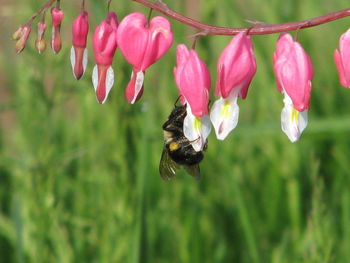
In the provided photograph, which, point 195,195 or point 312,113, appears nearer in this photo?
point 195,195

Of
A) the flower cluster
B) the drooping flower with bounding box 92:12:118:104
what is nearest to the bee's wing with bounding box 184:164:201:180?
the flower cluster

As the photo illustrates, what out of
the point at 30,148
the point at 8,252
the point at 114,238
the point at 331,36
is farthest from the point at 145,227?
the point at 331,36

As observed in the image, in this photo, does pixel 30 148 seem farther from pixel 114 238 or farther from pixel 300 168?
pixel 300 168

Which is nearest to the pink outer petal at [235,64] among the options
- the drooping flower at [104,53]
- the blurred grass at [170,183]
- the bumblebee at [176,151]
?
the drooping flower at [104,53]

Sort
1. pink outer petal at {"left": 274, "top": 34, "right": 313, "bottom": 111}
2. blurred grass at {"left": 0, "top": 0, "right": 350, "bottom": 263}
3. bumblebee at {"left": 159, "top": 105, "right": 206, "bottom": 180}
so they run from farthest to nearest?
blurred grass at {"left": 0, "top": 0, "right": 350, "bottom": 263} → bumblebee at {"left": 159, "top": 105, "right": 206, "bottom": 180} → pink outer petal at {"left": 274, "top": 34, "right": 313, "bottom": 111}

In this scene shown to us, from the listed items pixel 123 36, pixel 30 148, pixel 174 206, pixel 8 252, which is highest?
pixel 123 36

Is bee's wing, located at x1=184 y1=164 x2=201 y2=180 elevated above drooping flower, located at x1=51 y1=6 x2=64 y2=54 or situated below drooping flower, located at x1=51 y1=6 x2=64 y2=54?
below

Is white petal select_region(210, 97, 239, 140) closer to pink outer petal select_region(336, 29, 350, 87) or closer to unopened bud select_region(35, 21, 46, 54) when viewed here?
pink outer petal select_region(336, 29, 350, 87)
